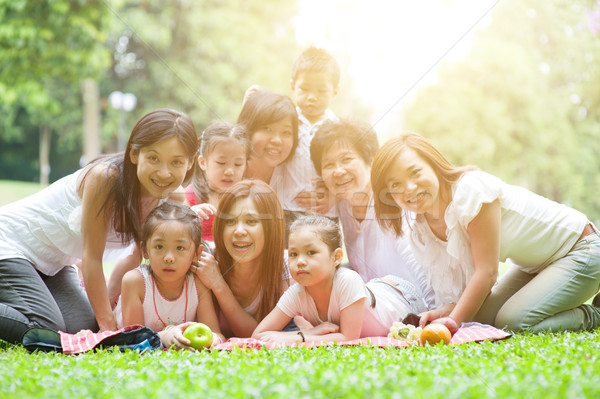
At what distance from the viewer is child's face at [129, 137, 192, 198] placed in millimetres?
3164

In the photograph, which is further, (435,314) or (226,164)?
(226,164)

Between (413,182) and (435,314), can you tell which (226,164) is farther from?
(435,314)

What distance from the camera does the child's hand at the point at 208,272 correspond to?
3156 mm

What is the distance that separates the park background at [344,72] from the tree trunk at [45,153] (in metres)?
0.04

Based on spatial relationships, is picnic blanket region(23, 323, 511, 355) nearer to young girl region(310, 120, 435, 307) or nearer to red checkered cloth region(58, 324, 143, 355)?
red checkered cloth region(58, 324, 143, 355)

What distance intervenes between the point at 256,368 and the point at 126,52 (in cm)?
1305

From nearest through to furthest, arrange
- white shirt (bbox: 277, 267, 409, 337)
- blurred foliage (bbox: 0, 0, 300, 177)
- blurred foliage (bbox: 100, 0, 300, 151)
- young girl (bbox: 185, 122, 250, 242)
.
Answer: white shirt (bbox: 277, 267, 409, 337) → young girl (bbox: 185, 122, 250, 242) → blurred foliage (bbox: 0, 0, 300, 177) → blurred foliage (bbox: 100, 0, 300, 151)

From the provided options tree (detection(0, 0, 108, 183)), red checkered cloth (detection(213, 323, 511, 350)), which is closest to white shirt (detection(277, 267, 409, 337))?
red checkered cloth (detection(213, 323, 511, 350))

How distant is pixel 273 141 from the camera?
3.90 meters

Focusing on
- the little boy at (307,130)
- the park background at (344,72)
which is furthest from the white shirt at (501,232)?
the park background at (344,72)

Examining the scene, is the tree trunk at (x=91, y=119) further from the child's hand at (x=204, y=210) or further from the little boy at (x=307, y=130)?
the child's hand at (x=204, y=210)

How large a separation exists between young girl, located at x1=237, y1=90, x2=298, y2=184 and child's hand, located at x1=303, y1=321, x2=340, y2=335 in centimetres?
135

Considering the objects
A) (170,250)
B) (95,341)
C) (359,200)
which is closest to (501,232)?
(359,200)

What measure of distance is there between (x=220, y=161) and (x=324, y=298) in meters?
1.15
